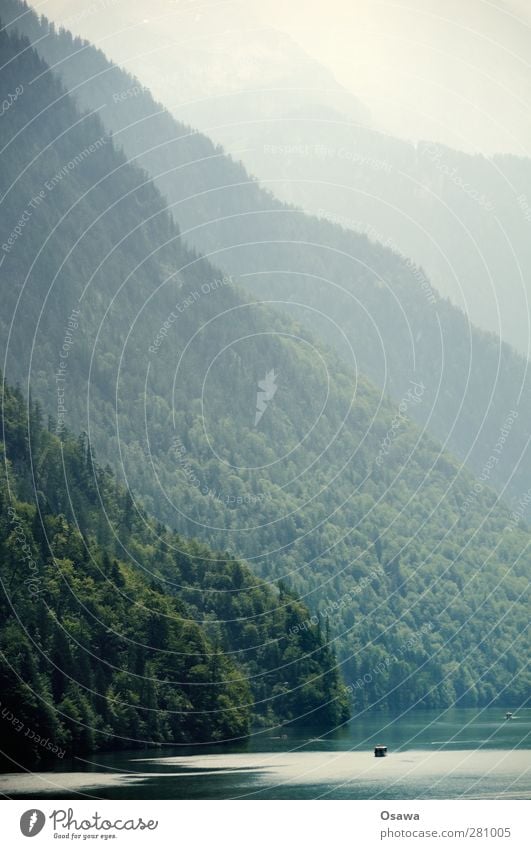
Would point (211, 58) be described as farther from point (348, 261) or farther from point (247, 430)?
point (348, 261)

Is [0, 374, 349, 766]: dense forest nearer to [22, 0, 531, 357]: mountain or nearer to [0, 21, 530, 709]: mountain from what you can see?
[0, 21, 530, 709]: mountain

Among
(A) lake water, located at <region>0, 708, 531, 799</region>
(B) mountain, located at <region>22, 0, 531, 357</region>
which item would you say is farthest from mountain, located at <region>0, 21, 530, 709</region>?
(A) lake water, located at <region>0, 708, 531, 799</region>

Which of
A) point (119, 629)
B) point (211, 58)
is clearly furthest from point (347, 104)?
point (119, 629)

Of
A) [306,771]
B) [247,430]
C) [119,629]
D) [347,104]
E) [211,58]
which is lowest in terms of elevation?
[306,771]

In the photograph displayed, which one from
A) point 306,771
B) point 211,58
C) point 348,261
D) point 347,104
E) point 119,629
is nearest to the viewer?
point 306,771

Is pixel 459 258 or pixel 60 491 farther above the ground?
pixel 459 258

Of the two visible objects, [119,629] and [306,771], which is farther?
[119,629]

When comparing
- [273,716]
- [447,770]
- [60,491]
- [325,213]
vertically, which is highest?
[325,213]

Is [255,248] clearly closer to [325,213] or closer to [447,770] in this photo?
[325,213]
